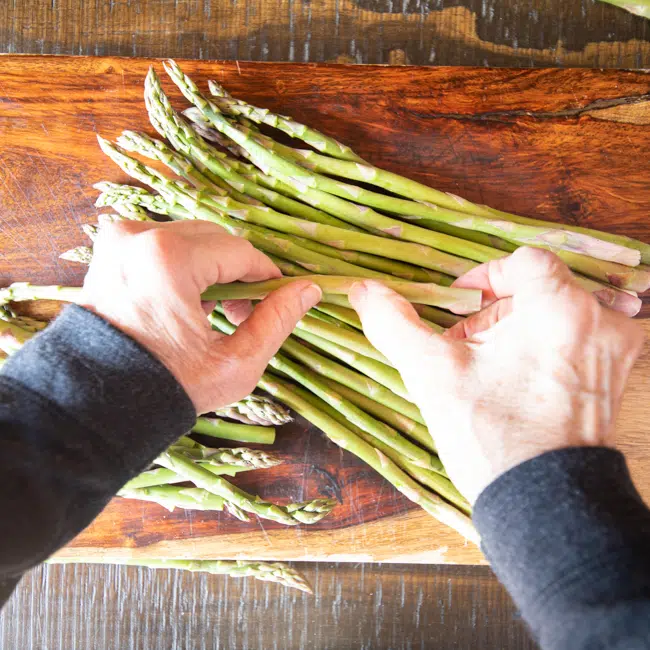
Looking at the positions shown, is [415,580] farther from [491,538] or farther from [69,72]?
[69,72]

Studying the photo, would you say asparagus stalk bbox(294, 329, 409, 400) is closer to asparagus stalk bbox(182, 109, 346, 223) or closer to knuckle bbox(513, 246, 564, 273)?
asparagus stalk bbox(182, 109, 346, 223)

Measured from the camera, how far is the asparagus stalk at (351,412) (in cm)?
184

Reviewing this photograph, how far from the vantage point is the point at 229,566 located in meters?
2.04

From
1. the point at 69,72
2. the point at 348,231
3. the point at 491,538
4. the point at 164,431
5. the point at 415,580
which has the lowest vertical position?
the point at 415,580

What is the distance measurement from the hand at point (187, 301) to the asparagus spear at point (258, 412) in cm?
33

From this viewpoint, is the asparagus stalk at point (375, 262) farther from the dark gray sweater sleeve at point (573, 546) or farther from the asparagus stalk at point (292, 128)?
the dark gray sweater sleeve at point (573, 546)

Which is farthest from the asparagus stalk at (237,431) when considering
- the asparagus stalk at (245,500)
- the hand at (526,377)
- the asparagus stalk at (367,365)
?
the hand at (526,377)

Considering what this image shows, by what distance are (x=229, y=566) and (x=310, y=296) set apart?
40.7 inches

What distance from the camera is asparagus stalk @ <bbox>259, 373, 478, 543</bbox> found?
187 centimetres

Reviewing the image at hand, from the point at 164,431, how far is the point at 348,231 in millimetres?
817

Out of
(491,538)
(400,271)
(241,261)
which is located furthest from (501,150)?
(491,538)

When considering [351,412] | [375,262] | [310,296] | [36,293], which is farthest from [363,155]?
[36,293]

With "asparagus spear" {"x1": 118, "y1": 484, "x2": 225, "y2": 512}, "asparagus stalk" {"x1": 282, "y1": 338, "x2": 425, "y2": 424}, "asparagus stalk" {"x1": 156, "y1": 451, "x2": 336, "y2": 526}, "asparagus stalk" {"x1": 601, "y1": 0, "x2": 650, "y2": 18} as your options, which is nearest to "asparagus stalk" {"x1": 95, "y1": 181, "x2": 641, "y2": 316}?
"asparagus stalk" {"x1": 282, "y1": 338, "x2": 425, "y2": 424}

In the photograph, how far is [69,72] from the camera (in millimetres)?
1951
